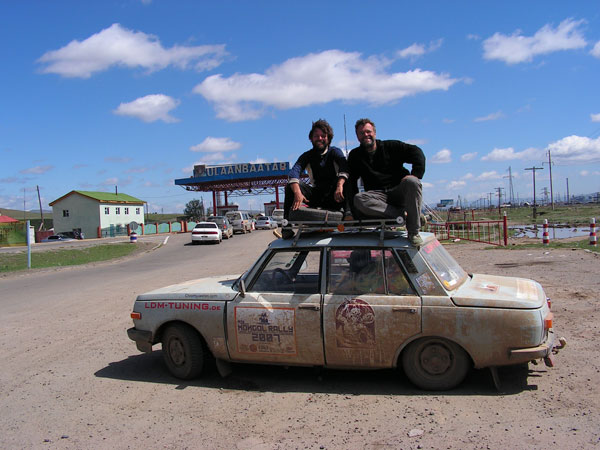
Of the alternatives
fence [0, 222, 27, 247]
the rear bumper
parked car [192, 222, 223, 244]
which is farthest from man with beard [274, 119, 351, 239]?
fence [0, 222, 27, 247]

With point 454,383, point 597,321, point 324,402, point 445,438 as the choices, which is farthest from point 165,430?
point 597,321

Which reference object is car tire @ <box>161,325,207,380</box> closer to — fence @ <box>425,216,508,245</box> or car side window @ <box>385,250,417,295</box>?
car side window @ <box>385,250,417,295</box>

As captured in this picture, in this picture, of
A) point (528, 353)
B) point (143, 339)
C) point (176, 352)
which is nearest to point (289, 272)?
point (176, 352)

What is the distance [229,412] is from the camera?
164 inches

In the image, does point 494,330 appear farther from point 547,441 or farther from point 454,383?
point 547,441

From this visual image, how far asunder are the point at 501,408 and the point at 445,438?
74cm

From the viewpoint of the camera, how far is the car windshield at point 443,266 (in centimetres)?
441

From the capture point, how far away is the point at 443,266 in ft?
15.2

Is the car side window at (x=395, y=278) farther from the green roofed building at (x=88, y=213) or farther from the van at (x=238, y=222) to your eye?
the green roofed building at (x=88, y=213)

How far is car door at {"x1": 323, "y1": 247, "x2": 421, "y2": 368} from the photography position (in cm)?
427

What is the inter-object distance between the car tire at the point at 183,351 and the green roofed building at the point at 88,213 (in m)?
56.9

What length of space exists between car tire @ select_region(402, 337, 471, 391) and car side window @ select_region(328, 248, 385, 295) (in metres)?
0.64

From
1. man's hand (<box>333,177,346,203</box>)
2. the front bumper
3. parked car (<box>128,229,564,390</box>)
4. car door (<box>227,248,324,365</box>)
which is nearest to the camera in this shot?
parked car (<box>128,229,564,390</box>)

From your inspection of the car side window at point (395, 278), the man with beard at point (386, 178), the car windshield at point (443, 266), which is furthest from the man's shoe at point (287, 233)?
the car windshield at point (443, 266)
